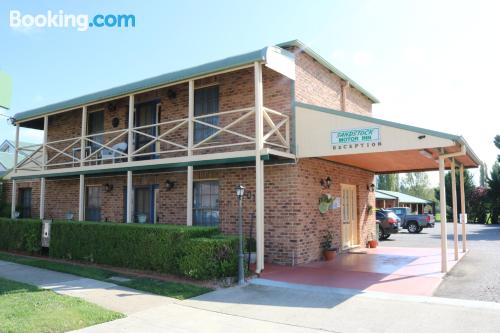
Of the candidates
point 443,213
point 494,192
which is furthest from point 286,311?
point 494,192

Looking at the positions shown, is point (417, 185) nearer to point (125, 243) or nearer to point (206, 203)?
point (206, 203)

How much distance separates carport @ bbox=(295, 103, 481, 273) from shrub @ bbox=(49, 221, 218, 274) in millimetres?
Answer: 3347

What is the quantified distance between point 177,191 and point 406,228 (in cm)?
1778

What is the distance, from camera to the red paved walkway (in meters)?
7.76

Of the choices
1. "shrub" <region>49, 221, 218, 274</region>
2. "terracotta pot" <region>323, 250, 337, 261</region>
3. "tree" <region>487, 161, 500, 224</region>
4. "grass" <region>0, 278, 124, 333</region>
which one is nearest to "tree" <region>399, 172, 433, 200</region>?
"tree" <region>487, 161, 500, 224</region>

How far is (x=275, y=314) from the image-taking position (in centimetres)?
612

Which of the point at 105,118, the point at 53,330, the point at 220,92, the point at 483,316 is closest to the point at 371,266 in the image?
the point at 483,316

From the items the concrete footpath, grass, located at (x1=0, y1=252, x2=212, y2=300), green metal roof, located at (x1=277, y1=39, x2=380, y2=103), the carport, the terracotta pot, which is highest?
green metal roof, located at (x1=277, y1=39, x2=380, y2=103)

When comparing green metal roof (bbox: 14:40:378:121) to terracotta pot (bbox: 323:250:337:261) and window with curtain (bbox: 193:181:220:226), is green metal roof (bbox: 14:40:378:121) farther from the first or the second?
terracotta pot (bbox: 323:250:337:261)

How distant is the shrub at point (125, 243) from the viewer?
8.73 meters

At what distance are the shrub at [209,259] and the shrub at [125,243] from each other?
27 cm

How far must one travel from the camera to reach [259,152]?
8.84 m

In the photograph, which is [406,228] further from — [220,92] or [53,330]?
[53,330]

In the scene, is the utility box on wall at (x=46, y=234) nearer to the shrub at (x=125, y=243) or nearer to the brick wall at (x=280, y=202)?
the shrub at (x=125, y=243)
